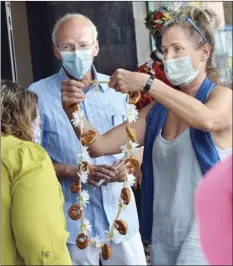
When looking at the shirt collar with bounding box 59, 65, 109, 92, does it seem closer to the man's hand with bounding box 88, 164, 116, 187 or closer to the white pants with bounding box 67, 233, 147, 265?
the man's hand with bounding box 88, 164, 116, 187

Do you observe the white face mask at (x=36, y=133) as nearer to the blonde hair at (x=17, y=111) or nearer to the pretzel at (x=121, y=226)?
the blonde hair at (x=17, y=111)

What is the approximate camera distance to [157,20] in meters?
1.60

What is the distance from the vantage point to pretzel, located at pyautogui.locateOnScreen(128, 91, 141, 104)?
143cm

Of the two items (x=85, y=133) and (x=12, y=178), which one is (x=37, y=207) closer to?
(x=12, y=178)

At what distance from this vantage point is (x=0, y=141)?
4.91 feet

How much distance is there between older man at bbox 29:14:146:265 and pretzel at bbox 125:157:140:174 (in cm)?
10

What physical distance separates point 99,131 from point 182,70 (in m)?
0.32

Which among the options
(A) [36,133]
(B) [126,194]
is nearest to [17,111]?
(A) [36,133]

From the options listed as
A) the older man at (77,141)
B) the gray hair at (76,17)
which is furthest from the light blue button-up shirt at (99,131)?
the gray hair at (76,17)

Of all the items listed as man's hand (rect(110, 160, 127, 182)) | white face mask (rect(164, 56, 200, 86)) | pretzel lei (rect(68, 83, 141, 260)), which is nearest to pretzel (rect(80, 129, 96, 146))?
pretzel lei (rect(68, 83, 141, 260))

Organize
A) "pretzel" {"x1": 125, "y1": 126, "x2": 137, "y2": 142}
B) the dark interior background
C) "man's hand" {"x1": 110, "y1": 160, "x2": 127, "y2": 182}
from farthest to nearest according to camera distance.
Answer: the dark interior background < "man's hand" {"x1": 110, "y1": 160, "x2": 127, "y2": 182} < "pretzel" {"x1": 125, "y1": 126, "x2": 137, "y2": 142}

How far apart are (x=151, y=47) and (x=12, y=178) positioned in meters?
0.53

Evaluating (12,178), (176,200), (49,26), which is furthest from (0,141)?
(49,26)

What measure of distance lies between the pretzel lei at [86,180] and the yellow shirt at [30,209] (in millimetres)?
129
